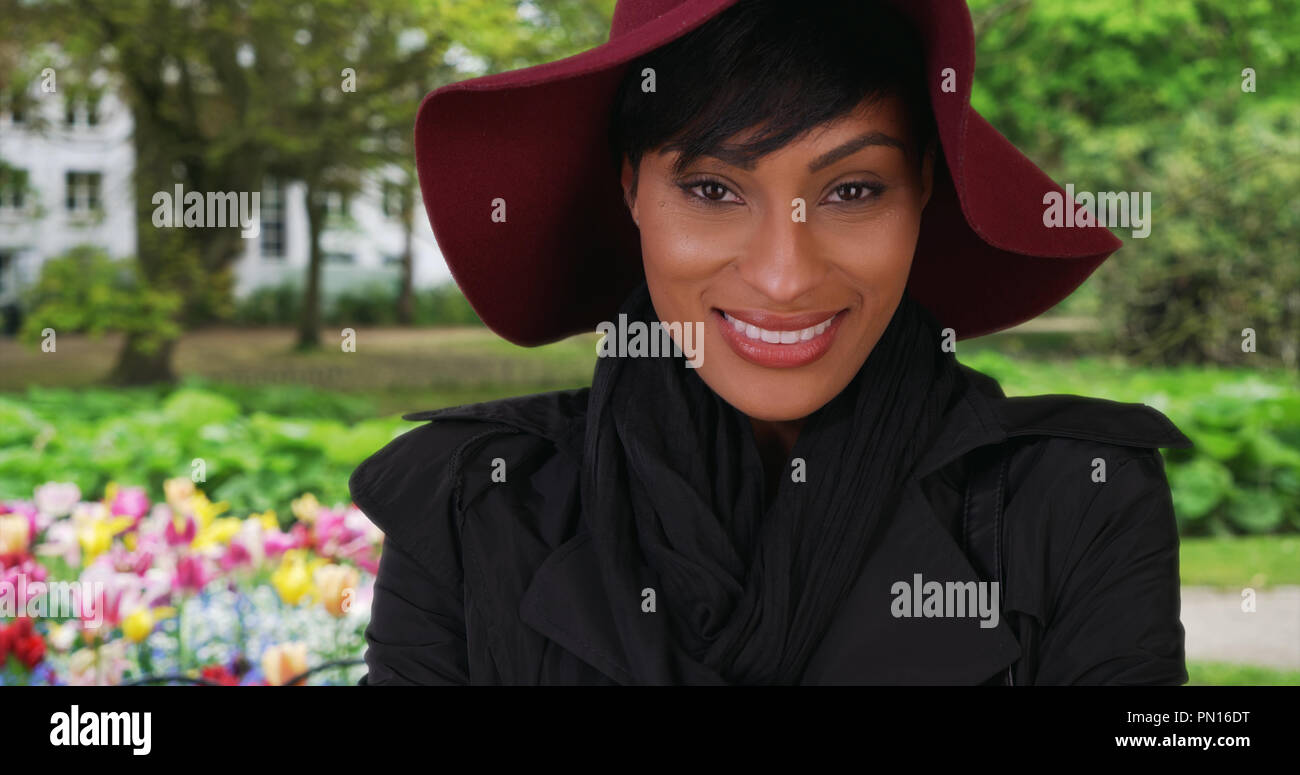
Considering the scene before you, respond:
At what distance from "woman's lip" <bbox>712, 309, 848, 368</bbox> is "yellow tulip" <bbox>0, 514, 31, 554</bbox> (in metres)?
2.05

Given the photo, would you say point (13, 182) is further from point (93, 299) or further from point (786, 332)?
point (786, 332)

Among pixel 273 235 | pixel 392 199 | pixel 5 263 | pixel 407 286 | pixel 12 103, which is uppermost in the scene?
pixel 273 235

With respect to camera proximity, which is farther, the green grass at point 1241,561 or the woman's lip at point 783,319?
the green grass at point 1241,561

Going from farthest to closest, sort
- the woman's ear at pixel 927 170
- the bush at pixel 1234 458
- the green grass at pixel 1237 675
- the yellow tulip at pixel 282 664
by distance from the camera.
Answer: the bush at pixel 1234 458, the green grass at pixel 1237 675, the yellow tulip at pixel 282 664, the woman's ear at pixel 927 170

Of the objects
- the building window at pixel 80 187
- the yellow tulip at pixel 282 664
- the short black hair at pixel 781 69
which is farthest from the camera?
the building window at pixel 80 187

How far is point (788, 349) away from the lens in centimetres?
126

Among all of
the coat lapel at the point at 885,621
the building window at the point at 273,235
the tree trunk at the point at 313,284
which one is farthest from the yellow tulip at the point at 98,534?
the building window at the point at 273,235

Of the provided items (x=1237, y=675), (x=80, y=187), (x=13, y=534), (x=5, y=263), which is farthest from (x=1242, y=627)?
(x=5, y=263)

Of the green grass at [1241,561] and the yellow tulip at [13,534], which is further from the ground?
the yellow tulip at [13,534]

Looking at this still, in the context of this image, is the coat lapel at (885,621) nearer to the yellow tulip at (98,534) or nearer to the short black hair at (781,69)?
the short black hair at (781,69)

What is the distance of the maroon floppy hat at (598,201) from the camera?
1200 millimetres

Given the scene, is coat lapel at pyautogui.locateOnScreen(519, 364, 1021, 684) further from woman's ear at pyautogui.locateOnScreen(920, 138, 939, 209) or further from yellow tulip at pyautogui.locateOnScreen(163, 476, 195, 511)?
yellow tulip at pyautogui.locateOnScreen(163, 476, 195, 511)

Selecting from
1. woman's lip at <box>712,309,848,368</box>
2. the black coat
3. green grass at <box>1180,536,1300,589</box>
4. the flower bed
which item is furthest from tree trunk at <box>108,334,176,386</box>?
woman's lip at <box>712,309,848,368</box>

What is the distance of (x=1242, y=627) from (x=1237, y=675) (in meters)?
0.63
